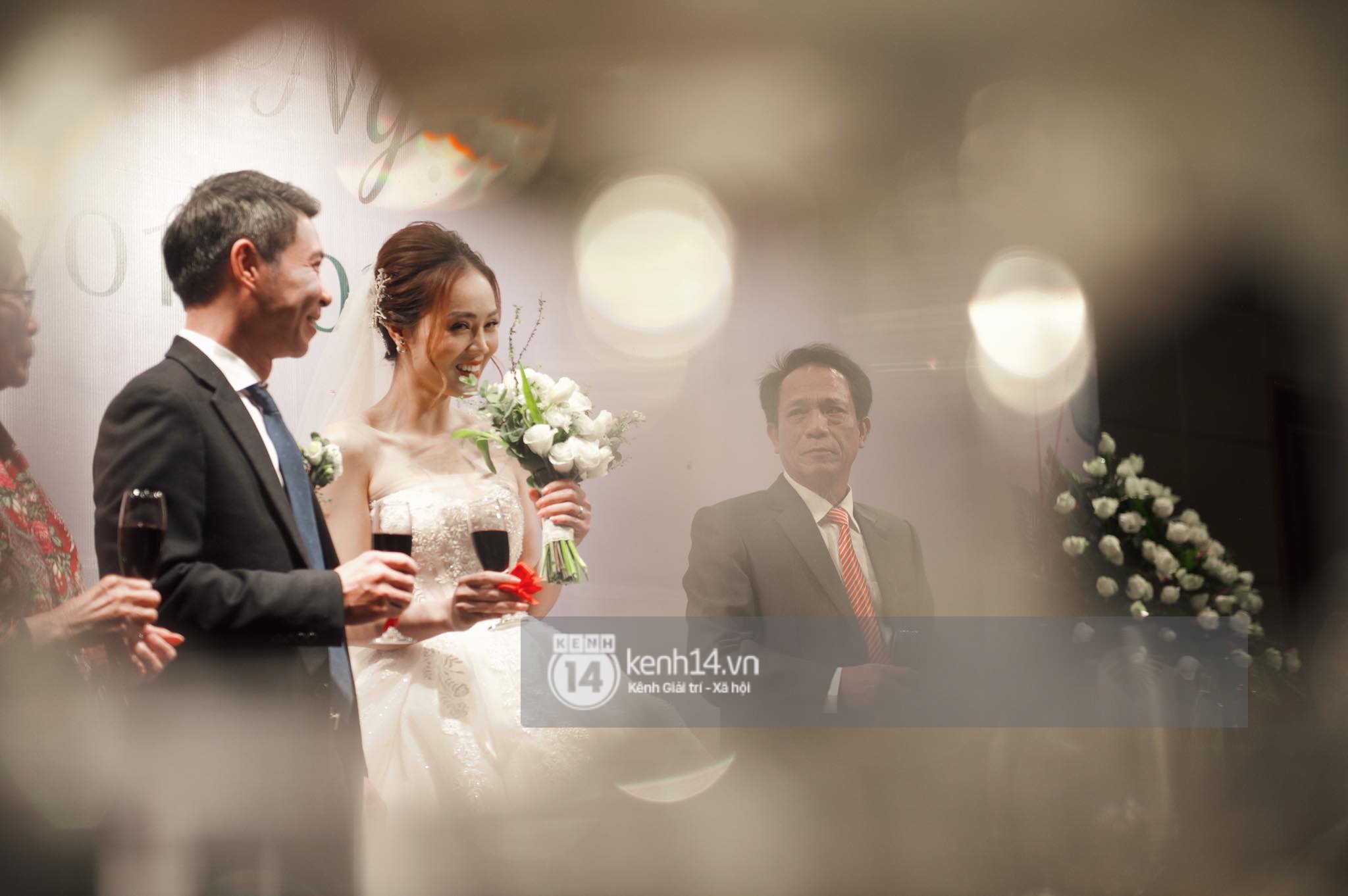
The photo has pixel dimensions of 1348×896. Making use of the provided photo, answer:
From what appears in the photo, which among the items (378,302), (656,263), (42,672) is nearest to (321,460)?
(378,302)

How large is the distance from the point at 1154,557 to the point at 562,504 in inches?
60.3

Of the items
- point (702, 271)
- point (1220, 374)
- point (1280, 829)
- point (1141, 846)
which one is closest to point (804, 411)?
point (702, 271)

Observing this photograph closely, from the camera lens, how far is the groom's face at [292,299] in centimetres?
254

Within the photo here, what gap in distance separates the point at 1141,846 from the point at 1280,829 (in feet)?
1.19

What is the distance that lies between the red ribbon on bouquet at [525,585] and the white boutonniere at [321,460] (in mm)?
463

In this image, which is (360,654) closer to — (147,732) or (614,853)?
(147,732)

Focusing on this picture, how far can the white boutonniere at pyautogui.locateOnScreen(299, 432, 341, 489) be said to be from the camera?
256 centimetres

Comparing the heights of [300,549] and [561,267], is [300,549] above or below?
below

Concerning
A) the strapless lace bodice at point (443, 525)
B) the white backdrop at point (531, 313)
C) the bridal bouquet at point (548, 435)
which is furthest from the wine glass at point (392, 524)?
the white backdrop at point (531, 313)

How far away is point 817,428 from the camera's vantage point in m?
2.89

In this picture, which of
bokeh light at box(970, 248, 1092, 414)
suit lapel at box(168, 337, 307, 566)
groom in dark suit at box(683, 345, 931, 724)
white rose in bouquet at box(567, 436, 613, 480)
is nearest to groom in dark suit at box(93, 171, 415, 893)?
suit lapel at box(168, 337, 307, 566)

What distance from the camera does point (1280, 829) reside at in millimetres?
Result: 2875

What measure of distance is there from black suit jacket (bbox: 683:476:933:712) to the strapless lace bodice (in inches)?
21.2

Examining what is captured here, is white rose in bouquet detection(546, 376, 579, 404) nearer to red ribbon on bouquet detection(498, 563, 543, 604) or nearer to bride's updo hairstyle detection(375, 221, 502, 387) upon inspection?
bride's updo hairstyle detection(375, 221, 502, 387)
